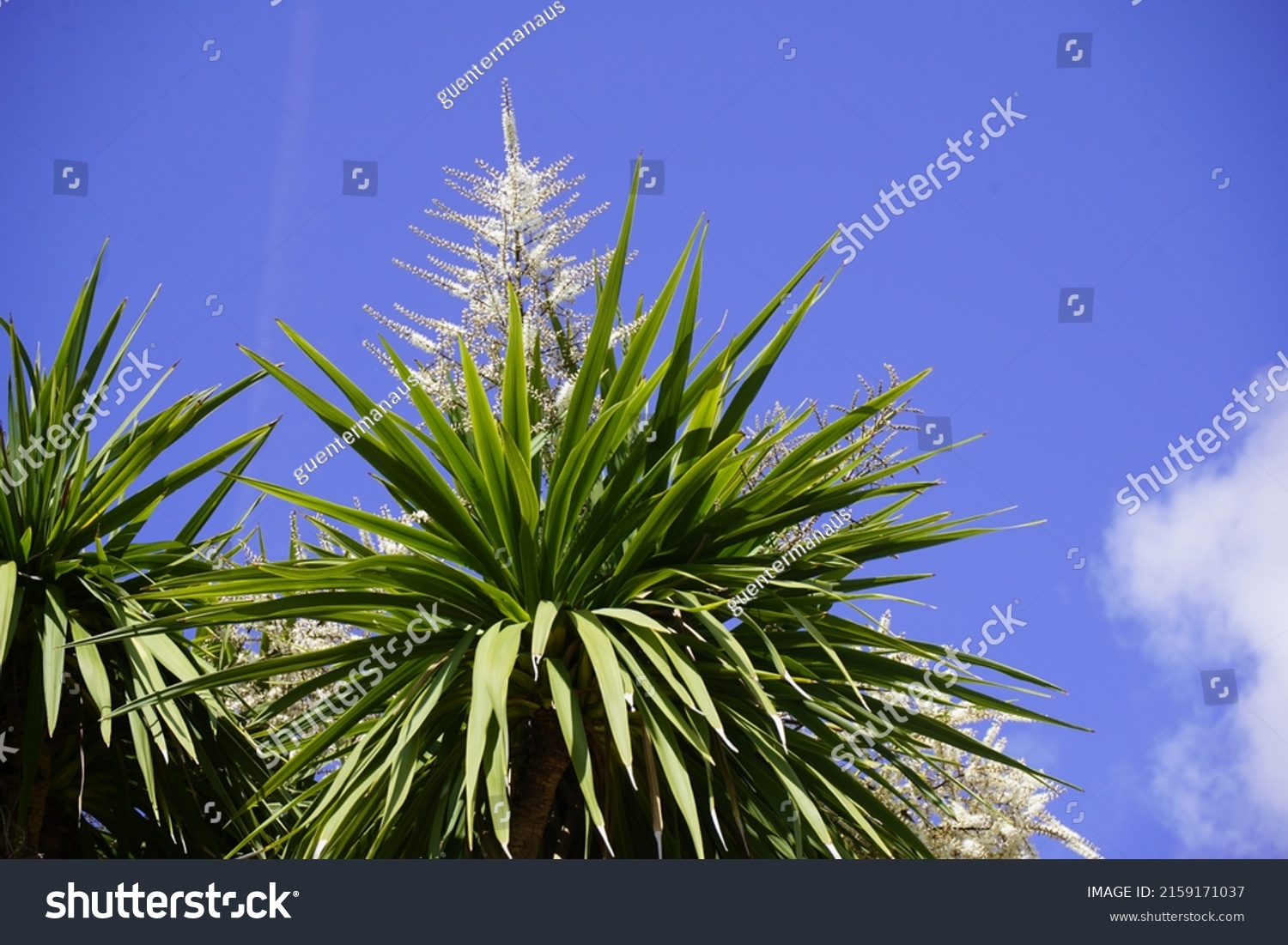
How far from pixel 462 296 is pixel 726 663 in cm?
106

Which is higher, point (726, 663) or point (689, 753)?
point (726, 663)

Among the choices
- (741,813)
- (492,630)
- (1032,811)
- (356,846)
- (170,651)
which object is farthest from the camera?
(1032,811)

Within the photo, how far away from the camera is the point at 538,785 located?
102 inches

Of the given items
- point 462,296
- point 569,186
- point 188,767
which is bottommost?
point 188,767

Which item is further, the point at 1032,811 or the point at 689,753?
the point at 1032,811

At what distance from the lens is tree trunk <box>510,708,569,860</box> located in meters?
2.56

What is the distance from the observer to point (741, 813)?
8.89 feet

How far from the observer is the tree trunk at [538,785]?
256 centimetres
